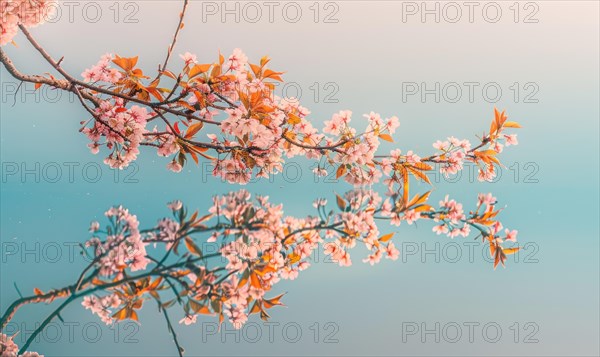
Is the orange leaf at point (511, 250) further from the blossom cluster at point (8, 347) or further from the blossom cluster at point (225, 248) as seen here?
the blossom cluster at point (8, 347)

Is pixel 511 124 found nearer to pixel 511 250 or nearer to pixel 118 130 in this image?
pixel 511 250

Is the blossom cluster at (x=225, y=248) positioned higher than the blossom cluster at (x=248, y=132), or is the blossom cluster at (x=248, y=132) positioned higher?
the blossom cluster at (x=248, y=132)

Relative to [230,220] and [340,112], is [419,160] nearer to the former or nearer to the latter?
[340,112]

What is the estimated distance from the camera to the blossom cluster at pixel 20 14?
2551 millimetres

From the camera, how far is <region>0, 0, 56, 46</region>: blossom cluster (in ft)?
8.37

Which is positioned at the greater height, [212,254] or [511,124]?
[511,124]

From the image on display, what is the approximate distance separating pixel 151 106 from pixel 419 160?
4.00 feet

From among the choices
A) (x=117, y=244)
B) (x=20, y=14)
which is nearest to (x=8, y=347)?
(x=117, y=244)

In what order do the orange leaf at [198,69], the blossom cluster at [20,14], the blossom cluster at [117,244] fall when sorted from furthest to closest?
the orange leaf at [198,69]
the blossom cluster at [20,14]
the blossom cluster at [117,244]

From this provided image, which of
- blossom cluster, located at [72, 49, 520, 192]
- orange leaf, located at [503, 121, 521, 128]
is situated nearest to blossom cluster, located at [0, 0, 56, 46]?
blossom cluster, located at [72, 49, 520, 192]

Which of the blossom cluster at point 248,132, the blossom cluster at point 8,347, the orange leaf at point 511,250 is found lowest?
the blossom cluster at point 8,347

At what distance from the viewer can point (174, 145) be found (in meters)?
3.02

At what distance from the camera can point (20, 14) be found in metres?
2.62

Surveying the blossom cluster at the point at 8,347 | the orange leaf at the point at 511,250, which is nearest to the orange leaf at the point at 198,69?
the blossom cluster at the point at 8,347
